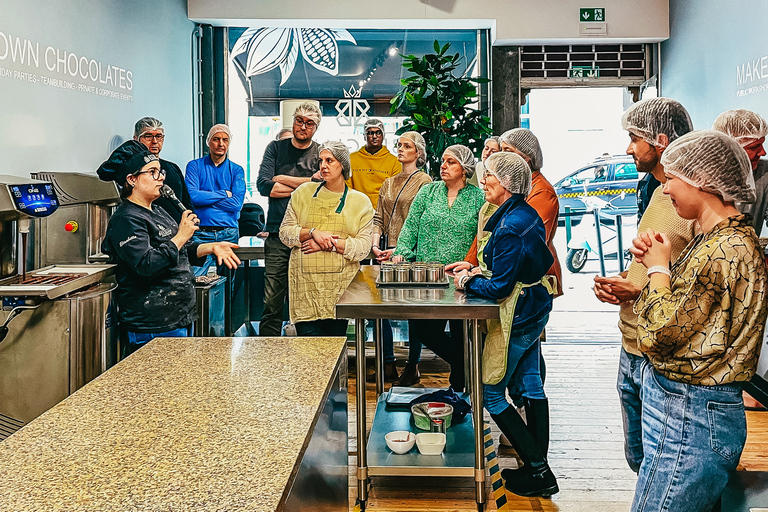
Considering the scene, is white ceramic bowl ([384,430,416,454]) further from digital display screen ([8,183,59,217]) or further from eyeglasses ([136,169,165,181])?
digital display screen ([8,183,59,217])

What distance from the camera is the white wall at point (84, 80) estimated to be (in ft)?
12.2

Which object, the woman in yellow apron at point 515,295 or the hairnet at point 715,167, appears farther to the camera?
the woman in yellow apron at point 515,295

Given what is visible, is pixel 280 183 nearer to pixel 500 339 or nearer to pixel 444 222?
pixel 444 222

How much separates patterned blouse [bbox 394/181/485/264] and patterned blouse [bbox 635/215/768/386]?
2.04 m

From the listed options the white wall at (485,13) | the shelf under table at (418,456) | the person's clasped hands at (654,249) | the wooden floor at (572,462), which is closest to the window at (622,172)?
the white wall at (485,13)

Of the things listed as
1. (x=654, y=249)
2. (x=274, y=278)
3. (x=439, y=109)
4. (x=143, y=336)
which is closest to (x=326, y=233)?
(x=274, y=278)

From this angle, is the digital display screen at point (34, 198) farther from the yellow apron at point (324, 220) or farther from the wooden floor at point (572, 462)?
the wooden floor at point (572, 462)

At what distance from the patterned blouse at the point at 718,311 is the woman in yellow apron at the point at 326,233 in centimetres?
248

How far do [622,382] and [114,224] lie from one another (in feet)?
7.02

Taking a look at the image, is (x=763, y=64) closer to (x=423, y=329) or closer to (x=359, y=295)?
(x=423, y=329)

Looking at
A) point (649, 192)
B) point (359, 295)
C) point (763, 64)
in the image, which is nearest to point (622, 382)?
point (649, 192)

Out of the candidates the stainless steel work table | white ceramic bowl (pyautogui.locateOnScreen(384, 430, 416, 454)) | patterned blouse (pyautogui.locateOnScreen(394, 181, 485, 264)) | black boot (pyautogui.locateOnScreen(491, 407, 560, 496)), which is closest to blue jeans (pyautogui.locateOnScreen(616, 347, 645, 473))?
the stainless steel work table

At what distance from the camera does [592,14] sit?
20.9ft

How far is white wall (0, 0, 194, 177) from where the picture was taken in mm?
Answer: 3705
